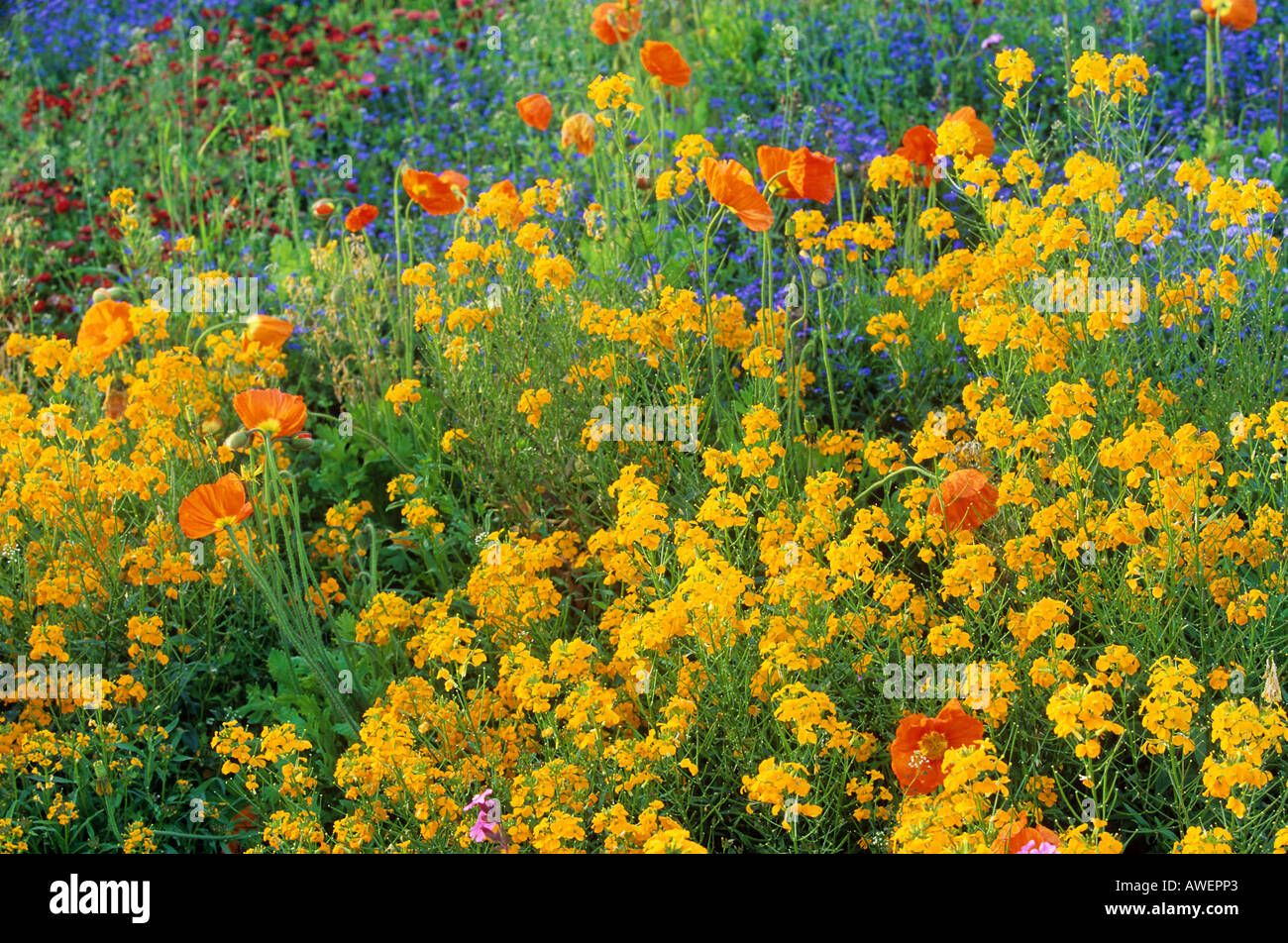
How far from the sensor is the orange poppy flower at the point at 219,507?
3.10 meters

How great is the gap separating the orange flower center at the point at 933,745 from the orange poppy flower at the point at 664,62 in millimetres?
2473

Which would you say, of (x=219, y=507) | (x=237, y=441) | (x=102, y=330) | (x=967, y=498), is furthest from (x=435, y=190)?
(x=967, y=498)

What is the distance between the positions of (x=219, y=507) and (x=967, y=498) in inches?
68.7

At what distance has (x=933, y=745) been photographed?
9.07 ft

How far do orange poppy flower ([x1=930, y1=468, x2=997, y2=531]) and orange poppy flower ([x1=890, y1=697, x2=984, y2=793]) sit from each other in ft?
1.68

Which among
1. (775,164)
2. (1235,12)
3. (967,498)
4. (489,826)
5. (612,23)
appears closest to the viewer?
(489,826)

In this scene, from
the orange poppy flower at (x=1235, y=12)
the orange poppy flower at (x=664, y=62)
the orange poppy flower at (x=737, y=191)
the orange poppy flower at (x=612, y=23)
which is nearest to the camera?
the orange poppy flower at (x=737, y=191)

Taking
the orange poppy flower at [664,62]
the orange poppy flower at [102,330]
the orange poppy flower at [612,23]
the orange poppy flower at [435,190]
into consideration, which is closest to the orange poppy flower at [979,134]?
the orange poppy flower at [664,62]

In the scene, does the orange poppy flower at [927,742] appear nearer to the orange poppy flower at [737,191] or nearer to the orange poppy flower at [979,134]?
the orange poppy flower at [737,191]

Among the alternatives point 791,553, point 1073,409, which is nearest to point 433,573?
point 791,553

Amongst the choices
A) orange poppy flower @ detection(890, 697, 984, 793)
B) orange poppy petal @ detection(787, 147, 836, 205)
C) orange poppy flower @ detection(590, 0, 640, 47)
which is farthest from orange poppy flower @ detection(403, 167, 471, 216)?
orange poppy flower @ detection(890, 697, 984, 793)

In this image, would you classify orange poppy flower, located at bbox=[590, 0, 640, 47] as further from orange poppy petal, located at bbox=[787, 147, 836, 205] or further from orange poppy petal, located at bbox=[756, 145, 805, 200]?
orange poppy petal, located at bbox=[787, 147, 836, 205]

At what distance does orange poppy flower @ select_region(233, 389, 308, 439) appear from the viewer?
10.3 feet

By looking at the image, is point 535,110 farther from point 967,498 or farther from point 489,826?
point 489,826
